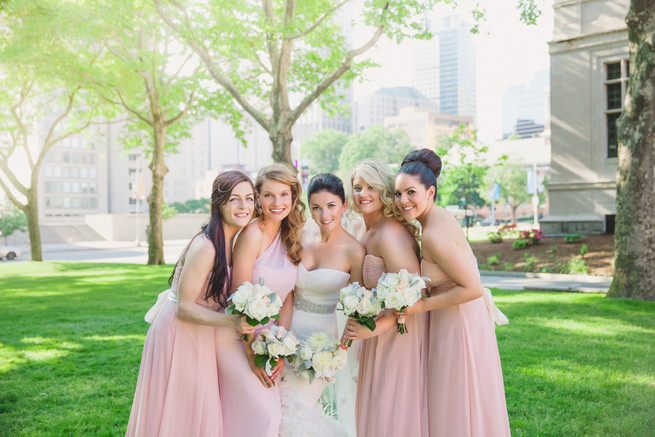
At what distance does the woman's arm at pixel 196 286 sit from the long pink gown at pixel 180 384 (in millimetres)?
141

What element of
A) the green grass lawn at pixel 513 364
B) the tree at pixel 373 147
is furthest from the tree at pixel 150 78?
the tree at pixel 373 147

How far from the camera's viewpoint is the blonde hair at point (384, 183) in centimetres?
418

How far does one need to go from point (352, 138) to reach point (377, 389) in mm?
109460

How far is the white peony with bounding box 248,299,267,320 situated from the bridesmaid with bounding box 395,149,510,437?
3.15 ft

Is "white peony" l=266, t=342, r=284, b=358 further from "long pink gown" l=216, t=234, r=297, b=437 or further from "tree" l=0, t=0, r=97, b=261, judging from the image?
"tree" l=0, t=0, r=97, b=261

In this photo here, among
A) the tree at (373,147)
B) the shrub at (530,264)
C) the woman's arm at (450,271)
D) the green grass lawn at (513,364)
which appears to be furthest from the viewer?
the tree at (373,147)

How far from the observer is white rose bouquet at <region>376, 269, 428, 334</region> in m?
3.48

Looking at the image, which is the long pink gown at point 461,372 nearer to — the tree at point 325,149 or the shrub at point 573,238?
the shrub at point 573,238

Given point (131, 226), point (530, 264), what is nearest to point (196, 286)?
point (530, 264)

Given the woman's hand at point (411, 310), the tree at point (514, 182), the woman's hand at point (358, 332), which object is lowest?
the woman's hand at point (358, 332)

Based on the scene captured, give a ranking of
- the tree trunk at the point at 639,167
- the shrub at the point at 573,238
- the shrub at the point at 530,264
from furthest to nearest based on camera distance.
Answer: the shrub at the point at 573,238 → the shrub at the point at 530,264 → the tree trunk at the point at 639,167

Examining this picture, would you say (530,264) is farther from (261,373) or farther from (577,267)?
(261,373)

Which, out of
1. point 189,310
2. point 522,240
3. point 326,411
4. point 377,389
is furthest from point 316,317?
point 522,240

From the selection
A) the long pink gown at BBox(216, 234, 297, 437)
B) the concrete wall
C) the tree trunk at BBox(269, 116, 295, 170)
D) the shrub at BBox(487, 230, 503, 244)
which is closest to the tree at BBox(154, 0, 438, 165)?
the tree trunk at BBox(269, 116, 295, 170)
